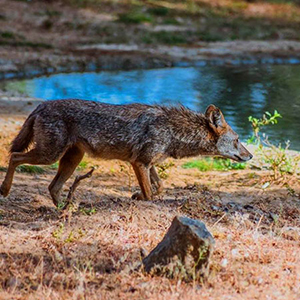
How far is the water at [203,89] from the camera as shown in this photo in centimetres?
1485

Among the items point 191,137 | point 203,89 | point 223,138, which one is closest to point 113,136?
point 191,137

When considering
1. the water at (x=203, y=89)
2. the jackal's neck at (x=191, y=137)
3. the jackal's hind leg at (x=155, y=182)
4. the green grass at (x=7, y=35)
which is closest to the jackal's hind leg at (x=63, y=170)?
the jackal's hind leg at (x=155, y=182)

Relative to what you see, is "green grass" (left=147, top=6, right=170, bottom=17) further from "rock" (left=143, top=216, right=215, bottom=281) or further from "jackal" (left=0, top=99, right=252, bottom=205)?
"rock" (left=143, top=216, right=215, bottom=281)

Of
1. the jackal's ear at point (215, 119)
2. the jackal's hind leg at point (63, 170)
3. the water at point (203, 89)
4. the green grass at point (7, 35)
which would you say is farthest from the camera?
the green grass at point (7, 35)

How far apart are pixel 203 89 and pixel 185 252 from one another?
12067 mm

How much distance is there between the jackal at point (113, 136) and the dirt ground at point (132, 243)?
512 mm

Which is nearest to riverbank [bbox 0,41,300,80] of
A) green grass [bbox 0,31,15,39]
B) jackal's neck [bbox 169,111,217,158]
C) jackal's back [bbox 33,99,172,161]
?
green grass [bbox 0,31,15,39]

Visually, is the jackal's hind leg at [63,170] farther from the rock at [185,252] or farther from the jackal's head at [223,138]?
the rock at [185,252]

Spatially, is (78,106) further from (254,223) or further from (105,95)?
(105,95)

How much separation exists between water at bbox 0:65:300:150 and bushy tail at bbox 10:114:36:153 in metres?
5.56

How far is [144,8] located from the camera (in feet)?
85.5

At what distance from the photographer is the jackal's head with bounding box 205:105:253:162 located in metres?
8.67

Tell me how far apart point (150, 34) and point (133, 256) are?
17.2 metres

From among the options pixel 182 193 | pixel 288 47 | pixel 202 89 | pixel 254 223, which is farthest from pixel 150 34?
pixel 254 223
